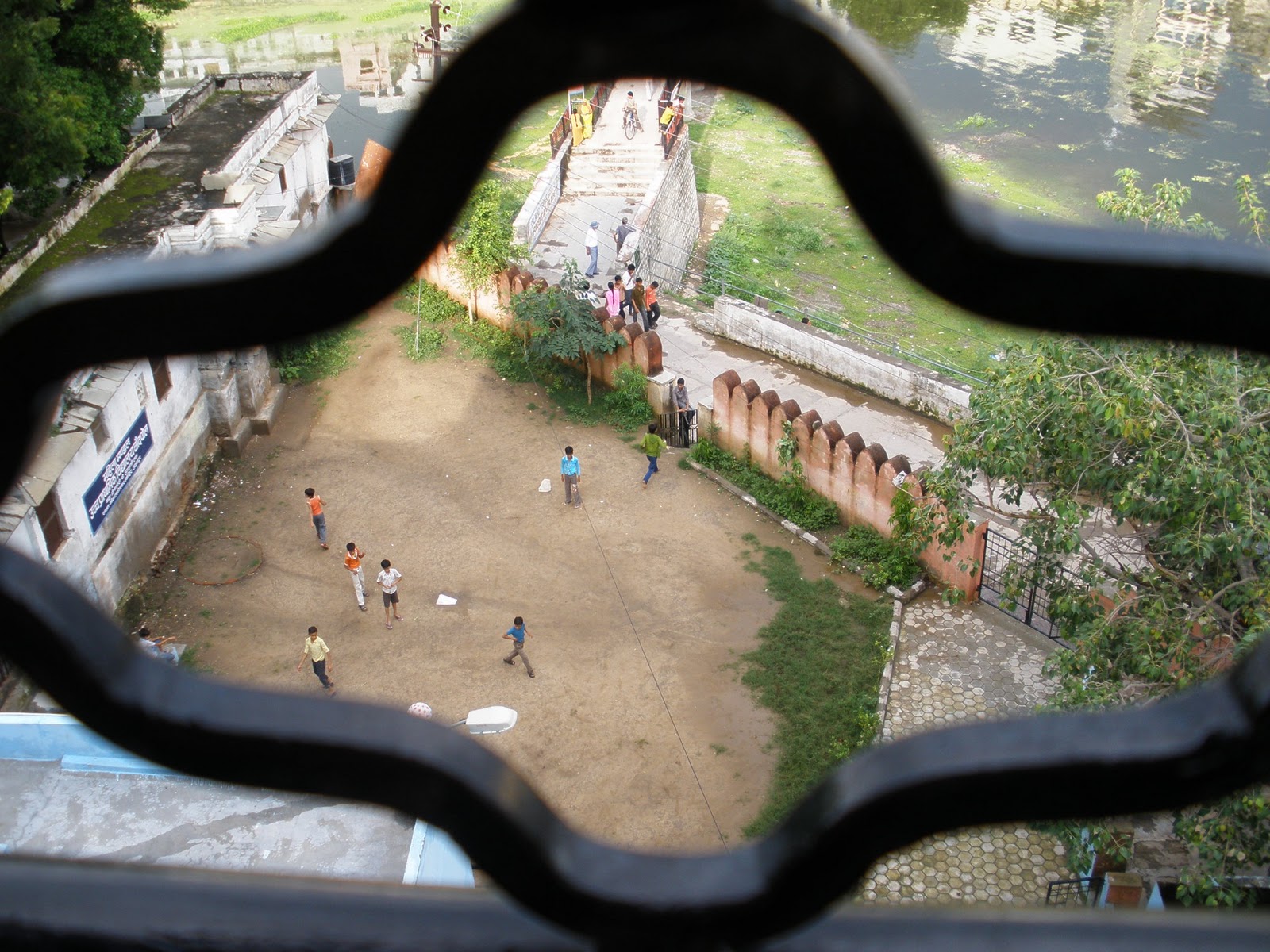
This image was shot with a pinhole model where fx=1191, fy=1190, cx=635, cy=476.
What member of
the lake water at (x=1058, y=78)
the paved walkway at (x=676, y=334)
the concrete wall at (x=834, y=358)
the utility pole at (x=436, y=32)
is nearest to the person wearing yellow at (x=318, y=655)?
the paved walkway at (x=676, y=334)

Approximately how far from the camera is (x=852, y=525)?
11.4 m

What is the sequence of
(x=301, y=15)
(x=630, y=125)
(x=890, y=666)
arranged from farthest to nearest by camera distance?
(x=301, y=15), (x=630, y=125), (x=890, y=666)

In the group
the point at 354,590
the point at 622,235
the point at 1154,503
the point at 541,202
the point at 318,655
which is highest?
the point at 1154,503

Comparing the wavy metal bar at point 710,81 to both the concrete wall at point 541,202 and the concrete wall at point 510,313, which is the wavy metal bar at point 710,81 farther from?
the concrete wall at point 541,202

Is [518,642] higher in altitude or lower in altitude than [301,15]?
lower

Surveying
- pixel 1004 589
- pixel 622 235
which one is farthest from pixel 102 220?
pixel 1004 589

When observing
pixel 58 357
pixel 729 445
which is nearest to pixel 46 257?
pixel 729 445

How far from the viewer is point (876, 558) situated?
1089cm

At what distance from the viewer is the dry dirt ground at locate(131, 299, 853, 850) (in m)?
9.20

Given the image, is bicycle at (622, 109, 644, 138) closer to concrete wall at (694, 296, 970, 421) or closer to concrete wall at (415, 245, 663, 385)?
concrete wall at (415, 245, 663, 385)

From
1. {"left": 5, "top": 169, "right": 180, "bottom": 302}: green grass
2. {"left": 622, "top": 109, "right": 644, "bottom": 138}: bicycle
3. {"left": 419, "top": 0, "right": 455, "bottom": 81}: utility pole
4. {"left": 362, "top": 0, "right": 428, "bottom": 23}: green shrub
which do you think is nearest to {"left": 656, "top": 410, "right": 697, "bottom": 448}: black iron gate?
{"left": 5, "top": 169, "right": 180, "bottom": 302}: green grass

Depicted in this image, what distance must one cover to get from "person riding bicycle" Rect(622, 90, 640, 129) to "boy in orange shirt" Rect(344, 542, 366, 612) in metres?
10.5

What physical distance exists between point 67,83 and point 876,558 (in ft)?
37.1

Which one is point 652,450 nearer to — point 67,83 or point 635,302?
point 635,302
